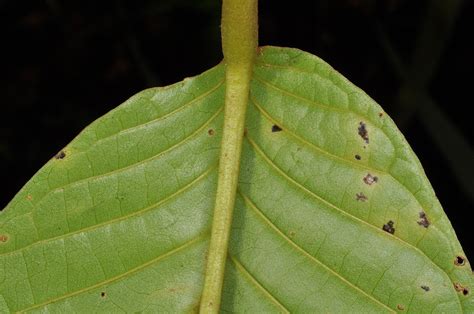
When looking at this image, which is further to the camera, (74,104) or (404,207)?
(74,104)

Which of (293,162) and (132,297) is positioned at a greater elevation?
(293,162)

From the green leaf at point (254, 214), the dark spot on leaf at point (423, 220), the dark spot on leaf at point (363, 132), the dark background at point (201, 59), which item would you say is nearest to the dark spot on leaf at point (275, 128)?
the green leaf at point (254, 214)

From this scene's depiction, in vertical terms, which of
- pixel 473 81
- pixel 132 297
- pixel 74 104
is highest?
pixel 132 297

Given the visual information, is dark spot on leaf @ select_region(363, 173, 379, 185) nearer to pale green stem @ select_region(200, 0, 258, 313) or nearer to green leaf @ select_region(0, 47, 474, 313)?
green leaf @ select_region(0, 47, 474, 313)

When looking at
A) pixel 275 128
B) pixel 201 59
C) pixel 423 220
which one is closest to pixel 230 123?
pixel 275 128

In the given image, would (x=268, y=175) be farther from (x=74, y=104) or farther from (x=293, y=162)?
(x=74, y=104)

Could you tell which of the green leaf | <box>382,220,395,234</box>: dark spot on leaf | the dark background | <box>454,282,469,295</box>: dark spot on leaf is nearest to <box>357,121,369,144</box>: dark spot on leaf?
the green leaf

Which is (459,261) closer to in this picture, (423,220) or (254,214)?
(423,220)

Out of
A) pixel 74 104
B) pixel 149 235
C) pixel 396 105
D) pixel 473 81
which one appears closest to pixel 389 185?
pixel 149 235
